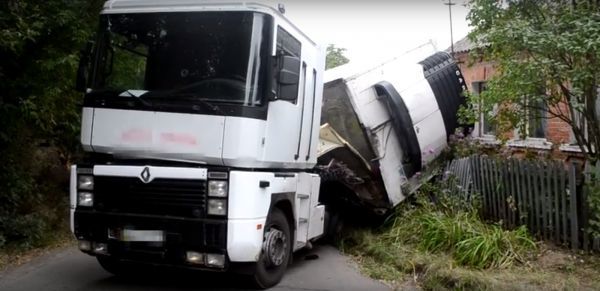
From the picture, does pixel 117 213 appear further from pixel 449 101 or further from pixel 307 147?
pixel 449 101

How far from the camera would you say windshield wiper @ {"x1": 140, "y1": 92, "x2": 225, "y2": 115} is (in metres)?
4.71

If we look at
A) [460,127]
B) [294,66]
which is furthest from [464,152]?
[294,66]

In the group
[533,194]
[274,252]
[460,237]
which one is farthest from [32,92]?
[533,194]

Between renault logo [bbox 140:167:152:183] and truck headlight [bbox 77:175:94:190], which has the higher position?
renault logo [bbox 140:167:152:183]

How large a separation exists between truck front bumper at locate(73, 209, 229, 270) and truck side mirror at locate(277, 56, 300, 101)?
1.33 metres

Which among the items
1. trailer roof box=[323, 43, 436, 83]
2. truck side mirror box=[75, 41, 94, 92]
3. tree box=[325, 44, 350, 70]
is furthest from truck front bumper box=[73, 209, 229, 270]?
tree box=[325, 44, 350, 70]

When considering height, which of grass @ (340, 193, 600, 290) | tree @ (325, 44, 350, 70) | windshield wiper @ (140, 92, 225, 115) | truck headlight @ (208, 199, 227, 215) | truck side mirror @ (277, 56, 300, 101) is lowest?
grass @ (340, 193, 600, 290)

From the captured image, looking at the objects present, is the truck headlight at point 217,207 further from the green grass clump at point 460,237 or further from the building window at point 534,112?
the building window at point 534,112

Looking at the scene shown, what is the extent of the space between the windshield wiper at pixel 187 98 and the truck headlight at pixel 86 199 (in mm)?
1086

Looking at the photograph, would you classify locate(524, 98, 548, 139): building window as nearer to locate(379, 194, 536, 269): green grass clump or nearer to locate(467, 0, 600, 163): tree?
locate(467, 0, 600, 163): tree

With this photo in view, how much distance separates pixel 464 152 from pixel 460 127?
604mm

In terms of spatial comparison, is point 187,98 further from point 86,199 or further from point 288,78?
point 86,199

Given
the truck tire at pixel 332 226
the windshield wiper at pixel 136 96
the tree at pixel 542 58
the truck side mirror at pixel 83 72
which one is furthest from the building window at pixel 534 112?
the truck side mirror at pixel 83 72

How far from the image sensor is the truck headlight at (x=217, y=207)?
4590 millimetres
